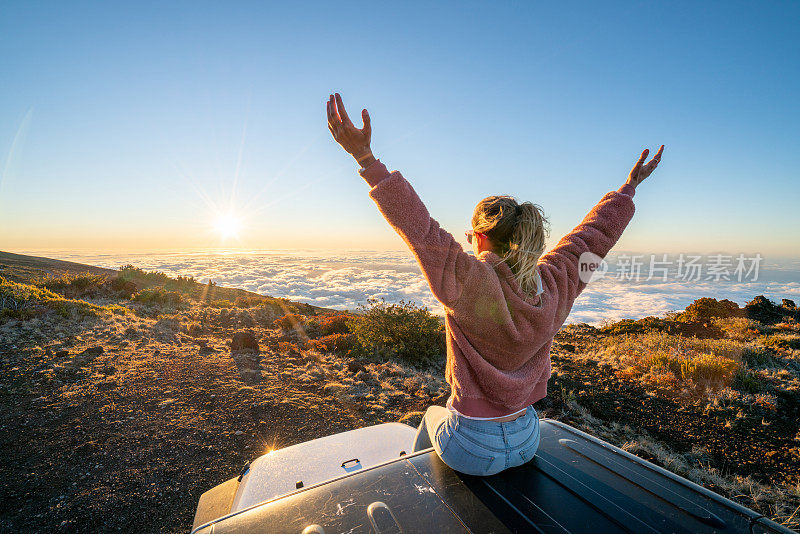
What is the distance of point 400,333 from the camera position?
8.50 metres

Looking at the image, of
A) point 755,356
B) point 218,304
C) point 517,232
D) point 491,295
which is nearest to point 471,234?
point 517,232

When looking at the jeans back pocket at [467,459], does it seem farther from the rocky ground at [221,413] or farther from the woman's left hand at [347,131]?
the rocky ground at [221,413]

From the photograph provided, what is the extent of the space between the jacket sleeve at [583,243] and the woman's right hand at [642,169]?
9cm

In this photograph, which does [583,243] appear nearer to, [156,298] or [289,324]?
[289,324]

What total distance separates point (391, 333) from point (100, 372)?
585 centimetres

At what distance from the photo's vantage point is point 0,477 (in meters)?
3.31

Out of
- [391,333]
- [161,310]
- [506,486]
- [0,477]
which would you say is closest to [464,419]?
[506,486]

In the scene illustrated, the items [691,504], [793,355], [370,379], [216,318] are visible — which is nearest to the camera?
[691,504]

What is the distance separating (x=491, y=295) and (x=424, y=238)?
38cm

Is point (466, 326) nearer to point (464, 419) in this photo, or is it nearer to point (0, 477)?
point (464, 419)

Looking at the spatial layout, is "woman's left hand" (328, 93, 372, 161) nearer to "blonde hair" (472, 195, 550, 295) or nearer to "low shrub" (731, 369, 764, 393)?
"blonde hair" (472, 195, 550, 295)

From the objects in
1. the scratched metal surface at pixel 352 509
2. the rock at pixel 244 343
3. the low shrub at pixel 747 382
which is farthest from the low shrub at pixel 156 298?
the low shrub at pixel 747 382

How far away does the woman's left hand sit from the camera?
141 cm

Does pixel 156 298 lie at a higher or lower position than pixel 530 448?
lower
